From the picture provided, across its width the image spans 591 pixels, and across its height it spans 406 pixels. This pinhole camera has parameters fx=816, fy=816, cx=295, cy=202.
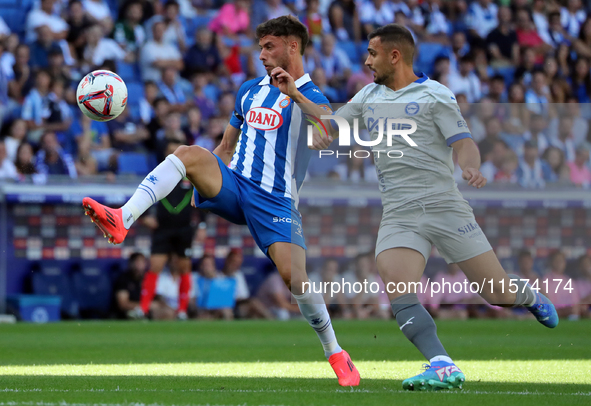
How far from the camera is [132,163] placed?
42.2ft

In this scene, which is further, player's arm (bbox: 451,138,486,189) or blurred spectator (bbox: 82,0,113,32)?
blurred spectator (bbox: 82,0,113,32)

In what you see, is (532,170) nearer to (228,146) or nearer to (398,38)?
(228,146)

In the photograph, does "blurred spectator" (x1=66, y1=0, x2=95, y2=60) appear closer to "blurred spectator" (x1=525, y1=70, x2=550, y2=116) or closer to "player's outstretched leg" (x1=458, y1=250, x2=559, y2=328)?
"blurred spectator" (x1=525, y1=70, x2=550, y2=116)

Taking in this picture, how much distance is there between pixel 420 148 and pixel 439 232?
0.56 m

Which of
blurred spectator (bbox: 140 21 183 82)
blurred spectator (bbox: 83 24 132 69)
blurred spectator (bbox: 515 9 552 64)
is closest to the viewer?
blurred spectator (bbox: 83 24 132 69)

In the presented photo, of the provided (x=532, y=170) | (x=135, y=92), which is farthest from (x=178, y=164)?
(x=135, y=92)

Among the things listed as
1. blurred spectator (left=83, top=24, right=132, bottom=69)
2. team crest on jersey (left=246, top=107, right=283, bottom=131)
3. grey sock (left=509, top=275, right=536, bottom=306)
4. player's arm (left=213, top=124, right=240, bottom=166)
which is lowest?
grey sock (left=509, top=275, right=536, bottom=306)

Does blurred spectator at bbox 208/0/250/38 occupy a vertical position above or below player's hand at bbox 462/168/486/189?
above

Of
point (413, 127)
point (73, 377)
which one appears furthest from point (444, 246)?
point (73, 377)

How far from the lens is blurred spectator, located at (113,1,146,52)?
Result: 14898 mm

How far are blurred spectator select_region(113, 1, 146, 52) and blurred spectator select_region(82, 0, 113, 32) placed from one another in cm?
16

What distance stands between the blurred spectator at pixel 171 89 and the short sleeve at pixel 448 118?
30.7 feet

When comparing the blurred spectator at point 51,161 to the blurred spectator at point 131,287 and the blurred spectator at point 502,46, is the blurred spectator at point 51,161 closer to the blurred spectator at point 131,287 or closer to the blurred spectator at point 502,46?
the blurred spectator at point 131,287

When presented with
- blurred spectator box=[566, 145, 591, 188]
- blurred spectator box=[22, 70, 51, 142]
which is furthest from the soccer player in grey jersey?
blurred spectator box=[22, 70, 51, 142]
